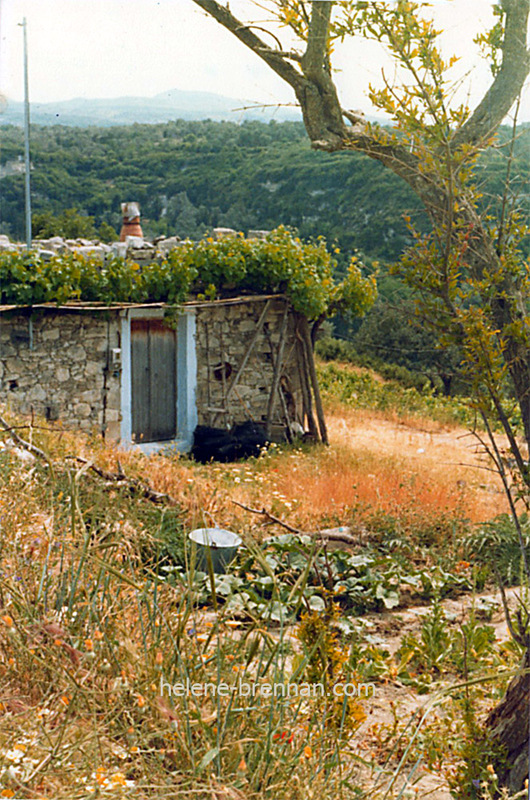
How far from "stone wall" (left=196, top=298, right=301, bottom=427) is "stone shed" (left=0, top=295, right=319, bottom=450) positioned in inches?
0.6

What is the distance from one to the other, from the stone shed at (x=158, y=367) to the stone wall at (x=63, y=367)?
1 centimetres

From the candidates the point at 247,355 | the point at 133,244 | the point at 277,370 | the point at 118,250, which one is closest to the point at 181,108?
the point at 118,250

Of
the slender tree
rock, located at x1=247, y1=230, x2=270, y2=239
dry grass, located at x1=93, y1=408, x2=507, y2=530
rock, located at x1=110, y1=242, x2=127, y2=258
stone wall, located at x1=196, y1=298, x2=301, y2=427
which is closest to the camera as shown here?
the slender tree

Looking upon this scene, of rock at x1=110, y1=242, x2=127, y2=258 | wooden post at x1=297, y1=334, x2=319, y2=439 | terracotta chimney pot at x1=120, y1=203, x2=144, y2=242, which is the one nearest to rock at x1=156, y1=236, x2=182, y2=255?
rock at x1=110, y1=242, x2=127, y2=258

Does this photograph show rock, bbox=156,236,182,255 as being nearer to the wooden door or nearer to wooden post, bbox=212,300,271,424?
the wooden door

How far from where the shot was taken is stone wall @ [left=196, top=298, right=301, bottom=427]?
32.7 feet

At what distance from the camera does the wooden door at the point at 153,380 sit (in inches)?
376

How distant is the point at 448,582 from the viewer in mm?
5031

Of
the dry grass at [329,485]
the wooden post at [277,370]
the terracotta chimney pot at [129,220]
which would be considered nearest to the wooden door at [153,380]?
the dry grass at [329,485]

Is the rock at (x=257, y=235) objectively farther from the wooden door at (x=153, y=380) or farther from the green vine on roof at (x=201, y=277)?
the wooden door at (x=153, y=380)

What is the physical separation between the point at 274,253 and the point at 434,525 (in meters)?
5.14

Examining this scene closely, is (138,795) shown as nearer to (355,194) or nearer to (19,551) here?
(19,551)

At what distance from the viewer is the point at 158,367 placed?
383 inches

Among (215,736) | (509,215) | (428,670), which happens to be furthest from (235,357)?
(215,736)
